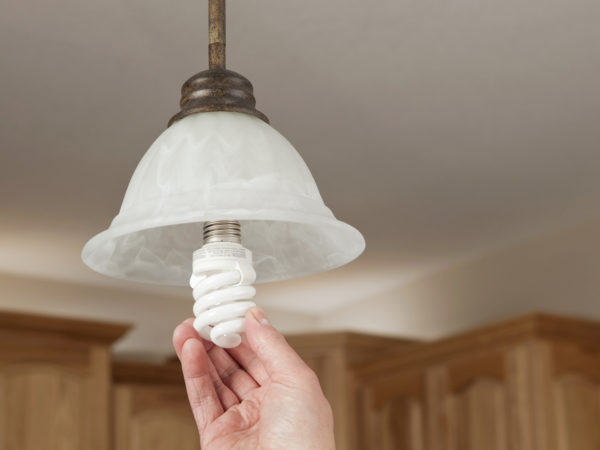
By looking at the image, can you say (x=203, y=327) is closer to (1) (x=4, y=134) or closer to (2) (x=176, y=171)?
(2) (x=176, y=171)

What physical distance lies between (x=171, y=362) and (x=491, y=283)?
1330 mm

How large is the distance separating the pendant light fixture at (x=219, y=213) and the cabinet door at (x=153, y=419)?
245cm

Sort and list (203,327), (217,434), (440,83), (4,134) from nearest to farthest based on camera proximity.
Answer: (203,327), (217,434), (440,83), (4,134)

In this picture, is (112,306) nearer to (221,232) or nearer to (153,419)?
(153,419)

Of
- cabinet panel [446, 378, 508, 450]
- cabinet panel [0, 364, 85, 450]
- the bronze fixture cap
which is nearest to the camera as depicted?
the bronze fixture cap

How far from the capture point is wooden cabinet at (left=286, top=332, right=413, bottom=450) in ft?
11.4

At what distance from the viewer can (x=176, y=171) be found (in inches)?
33.9

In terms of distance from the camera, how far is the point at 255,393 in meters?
1.02

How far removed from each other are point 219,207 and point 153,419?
2.74 metres

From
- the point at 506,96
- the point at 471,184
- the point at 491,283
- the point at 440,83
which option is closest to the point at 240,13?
the point at 440,83

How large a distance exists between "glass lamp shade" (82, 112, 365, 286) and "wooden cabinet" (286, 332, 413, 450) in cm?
253

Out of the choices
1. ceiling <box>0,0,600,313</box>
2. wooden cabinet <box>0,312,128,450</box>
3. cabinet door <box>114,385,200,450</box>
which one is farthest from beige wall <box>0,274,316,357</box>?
wooden cabinet <box>0,312,128,450</box>

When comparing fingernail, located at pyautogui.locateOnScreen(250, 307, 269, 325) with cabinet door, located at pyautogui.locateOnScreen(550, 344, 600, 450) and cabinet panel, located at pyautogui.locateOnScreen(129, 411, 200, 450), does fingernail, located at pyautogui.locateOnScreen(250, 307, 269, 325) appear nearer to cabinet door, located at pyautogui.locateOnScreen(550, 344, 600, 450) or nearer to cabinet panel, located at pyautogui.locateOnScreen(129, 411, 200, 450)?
cabinet door, located at pyautogui.locateOnScreen(550, 344, 600, 450)

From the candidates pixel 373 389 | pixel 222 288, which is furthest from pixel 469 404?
pixel 222 288
